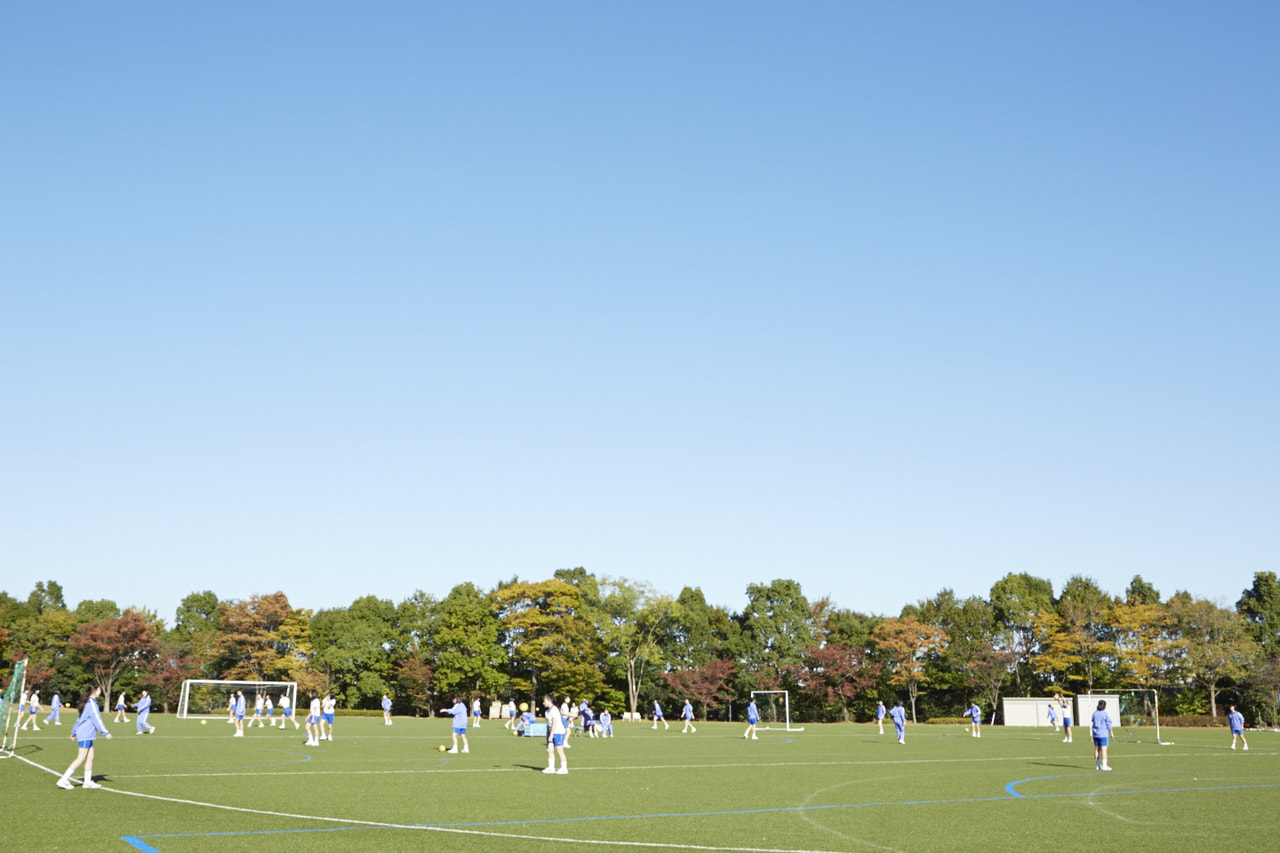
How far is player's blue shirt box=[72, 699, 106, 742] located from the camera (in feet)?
61.4

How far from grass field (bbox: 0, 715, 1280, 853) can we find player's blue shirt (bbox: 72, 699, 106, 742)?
1048 mm

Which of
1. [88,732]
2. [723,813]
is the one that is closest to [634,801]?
[723,813]

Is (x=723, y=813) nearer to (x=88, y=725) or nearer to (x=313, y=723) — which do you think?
(x=88, y=725)

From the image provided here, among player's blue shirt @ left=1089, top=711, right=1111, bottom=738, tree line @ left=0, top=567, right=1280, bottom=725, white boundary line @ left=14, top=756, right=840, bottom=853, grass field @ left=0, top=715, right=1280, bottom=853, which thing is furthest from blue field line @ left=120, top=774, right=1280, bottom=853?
tree line @ left=0, top=567, right=1280, bottom=725

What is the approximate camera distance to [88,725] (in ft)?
62.0

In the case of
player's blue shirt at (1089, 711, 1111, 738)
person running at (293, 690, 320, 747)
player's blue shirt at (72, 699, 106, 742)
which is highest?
player's blue shirt at (72, 699, 106, 742)

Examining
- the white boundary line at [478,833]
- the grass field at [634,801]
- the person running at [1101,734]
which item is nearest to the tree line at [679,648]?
the grass field at [634,801]

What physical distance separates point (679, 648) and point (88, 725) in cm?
7749

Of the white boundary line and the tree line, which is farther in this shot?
the tree line

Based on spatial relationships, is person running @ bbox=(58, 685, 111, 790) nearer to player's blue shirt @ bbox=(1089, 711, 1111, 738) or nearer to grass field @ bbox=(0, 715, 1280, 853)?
grass field @ bbox=(0, 715, 1280, 853)

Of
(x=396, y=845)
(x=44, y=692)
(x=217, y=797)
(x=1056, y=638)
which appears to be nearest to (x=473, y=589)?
(x=44, y=692)

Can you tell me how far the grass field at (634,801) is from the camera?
13164 mm

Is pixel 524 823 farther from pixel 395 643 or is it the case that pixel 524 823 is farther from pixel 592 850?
pixel 395 643

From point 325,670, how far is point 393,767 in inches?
2802
